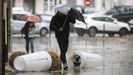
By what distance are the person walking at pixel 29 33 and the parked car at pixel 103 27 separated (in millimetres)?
2741

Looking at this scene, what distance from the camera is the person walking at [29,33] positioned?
18266mm

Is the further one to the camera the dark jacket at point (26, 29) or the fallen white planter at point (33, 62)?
the dark jacket at point (26, 29)

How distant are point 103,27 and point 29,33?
513 centimetres

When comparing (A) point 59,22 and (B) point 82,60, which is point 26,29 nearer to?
(B) point 82,60

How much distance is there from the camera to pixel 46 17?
21609 mm

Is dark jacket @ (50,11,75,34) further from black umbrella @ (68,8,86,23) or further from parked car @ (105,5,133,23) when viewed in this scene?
parked car @ (105,5,133,23)

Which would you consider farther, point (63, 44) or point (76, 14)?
point (63, 44)

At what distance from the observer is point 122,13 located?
2252 centimetres

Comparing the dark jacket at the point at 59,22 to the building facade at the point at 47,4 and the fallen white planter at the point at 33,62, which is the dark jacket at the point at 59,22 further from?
the building facade at the point at 47,4

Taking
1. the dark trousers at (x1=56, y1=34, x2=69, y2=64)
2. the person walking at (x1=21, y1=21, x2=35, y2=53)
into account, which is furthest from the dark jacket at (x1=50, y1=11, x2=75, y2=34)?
the person walking at (x1=21, y1=21, x2=35, y2=53)

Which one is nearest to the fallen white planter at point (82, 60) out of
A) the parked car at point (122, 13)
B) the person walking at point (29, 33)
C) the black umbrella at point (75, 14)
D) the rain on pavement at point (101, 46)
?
the rain on pavement at point (101, 46)

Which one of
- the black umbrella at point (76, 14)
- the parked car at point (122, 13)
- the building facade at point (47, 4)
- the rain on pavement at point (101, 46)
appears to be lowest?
the rain on pavement at point (101, 46)

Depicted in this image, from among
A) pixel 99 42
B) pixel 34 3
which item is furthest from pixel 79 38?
pixel 34 3

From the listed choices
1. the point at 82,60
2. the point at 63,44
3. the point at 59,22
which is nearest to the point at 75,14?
the point at 59,22
